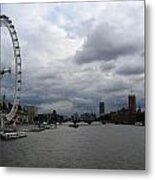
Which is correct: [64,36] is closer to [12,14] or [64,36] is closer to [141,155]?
[12,14]

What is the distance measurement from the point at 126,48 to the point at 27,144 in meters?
0.65

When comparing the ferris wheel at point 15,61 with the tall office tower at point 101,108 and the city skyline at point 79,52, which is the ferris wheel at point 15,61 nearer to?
the city skyline at point 79,52

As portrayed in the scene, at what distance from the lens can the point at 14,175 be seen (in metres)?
2.15

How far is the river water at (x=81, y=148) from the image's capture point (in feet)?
6.67

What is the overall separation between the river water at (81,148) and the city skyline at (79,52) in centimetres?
11

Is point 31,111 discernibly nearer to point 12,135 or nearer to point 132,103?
point 12,135

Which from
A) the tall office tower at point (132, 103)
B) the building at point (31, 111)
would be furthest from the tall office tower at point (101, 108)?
the building at point (31, 111)

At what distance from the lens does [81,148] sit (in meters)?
2.08

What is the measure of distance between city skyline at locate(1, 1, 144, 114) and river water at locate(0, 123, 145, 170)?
0.11 m

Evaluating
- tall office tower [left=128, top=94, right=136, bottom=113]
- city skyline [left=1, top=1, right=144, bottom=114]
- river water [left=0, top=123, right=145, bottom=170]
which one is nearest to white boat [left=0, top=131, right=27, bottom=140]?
river water [left=0, top=123, right=145, bottom=170]

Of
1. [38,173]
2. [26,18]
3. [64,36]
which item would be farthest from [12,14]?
[38,173]

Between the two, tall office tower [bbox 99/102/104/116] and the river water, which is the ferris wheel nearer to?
the river water

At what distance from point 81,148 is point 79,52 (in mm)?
448

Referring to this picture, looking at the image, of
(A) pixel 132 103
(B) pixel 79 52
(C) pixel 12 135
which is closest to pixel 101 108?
(A) pixel 132 103
